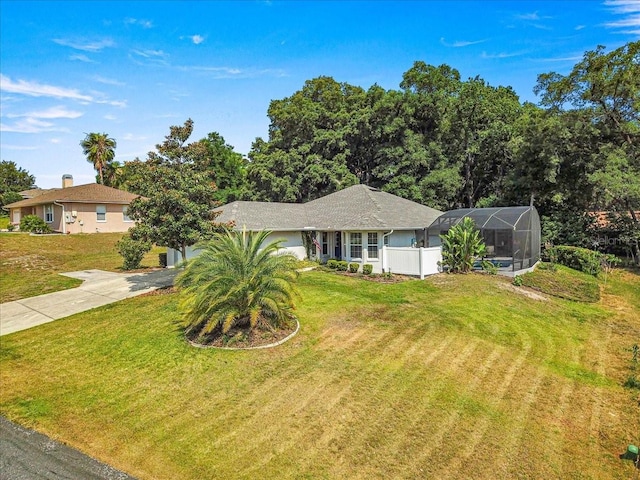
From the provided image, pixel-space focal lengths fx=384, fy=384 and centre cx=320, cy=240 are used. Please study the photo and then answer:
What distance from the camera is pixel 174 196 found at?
13609 millimetres

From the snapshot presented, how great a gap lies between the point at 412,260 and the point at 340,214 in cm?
564

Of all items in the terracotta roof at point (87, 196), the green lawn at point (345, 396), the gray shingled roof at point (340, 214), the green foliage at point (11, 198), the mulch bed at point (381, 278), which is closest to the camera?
the green lawn at point (345, 396)

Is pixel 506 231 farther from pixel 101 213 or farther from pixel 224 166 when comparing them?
pixel 224 166

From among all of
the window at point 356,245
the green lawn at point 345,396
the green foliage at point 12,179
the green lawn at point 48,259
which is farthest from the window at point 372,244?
the green foliage at point 12,179

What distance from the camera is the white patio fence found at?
17547 millimetres

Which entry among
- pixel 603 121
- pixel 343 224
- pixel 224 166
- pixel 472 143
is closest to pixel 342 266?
pixel 343 224

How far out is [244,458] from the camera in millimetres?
5238

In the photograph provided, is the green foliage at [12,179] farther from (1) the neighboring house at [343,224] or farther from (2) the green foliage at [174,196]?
(2) the green foliage at [174,196]

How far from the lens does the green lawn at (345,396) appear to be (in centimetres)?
525

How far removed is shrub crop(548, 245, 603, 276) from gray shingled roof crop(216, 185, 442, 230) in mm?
7445

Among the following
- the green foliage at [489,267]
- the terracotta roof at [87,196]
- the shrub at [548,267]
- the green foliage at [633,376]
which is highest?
the terracotta roof at [87,196]

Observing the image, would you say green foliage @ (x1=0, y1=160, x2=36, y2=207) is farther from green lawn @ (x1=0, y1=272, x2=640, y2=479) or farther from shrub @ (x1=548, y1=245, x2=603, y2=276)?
shrub @ (x1=548, y1=245, x2=603, y2=276)

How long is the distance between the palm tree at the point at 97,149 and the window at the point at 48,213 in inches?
658

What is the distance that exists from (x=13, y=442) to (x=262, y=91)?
66.4 feet
